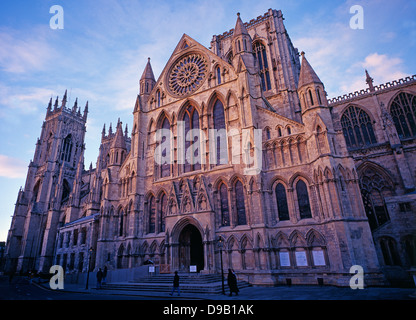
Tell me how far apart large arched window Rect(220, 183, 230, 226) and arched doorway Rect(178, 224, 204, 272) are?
128 inches

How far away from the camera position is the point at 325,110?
1828 centimetres

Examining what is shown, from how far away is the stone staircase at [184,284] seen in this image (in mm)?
14367

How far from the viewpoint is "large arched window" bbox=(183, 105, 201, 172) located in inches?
907

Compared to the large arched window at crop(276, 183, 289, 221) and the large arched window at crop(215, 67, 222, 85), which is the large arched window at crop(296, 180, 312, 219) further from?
the large arched window at crop(215, 67, 222, 85)

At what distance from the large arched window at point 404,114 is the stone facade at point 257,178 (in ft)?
0.45

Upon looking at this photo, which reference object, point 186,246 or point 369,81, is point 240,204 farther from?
point 369,81

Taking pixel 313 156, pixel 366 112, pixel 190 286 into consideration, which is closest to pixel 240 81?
pixel 313 156

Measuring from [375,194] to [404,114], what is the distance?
10484 millimetres

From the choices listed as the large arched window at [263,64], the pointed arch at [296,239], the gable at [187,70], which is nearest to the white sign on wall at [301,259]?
the pointed arch at [296,239]

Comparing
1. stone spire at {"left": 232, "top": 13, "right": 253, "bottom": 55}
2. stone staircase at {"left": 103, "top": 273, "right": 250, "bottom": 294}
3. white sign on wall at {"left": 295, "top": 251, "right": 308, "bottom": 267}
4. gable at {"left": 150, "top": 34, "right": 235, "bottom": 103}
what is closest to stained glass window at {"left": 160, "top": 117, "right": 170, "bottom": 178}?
gable at {"left": 150, "top": 34, "right": 235, "bottom": 103}

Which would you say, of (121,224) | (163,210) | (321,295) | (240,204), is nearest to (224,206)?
(240,204)

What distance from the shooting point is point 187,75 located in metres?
26.3

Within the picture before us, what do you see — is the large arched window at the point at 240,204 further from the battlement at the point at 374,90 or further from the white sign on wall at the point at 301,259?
the battlement at the point at 374,90
